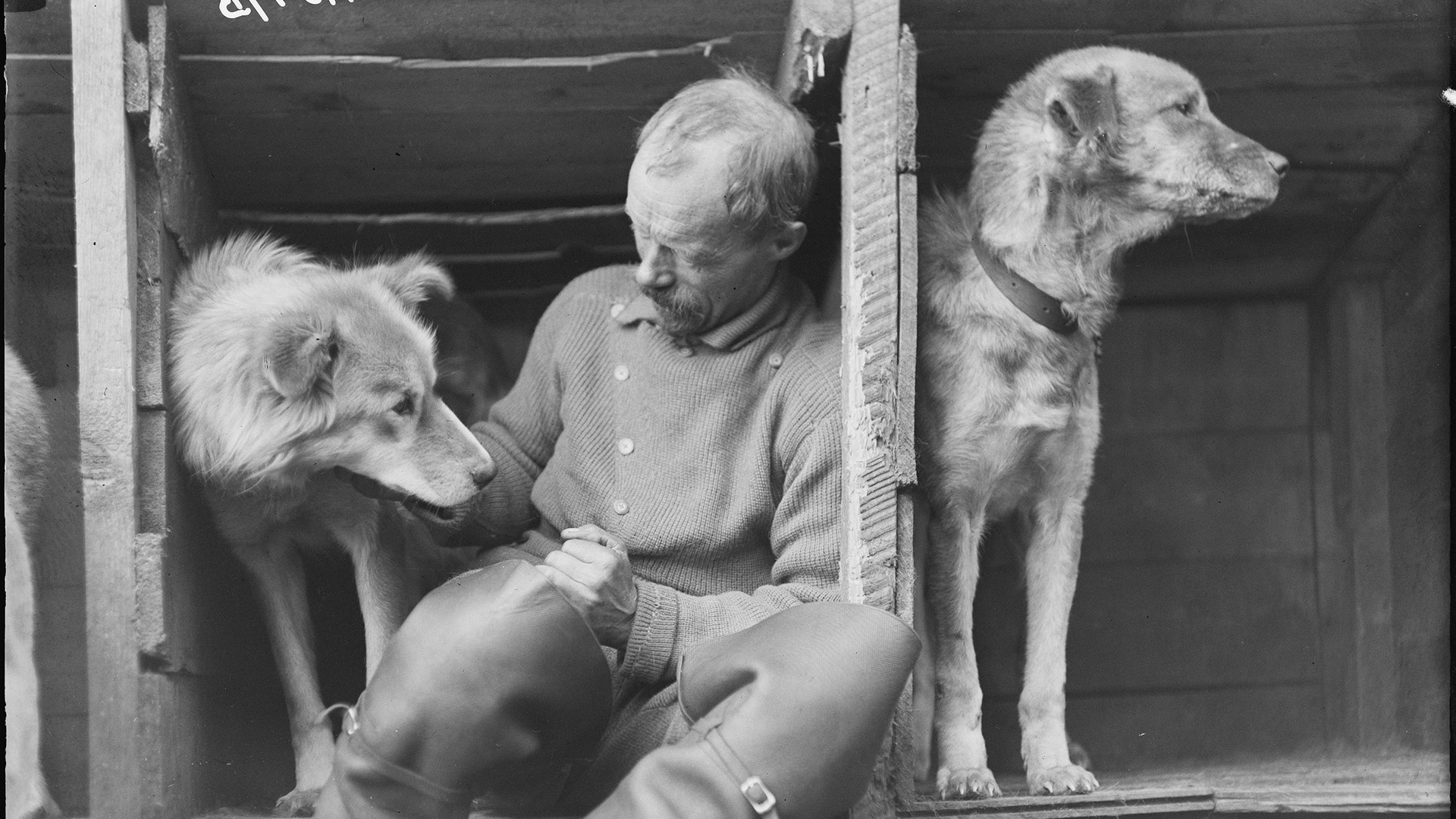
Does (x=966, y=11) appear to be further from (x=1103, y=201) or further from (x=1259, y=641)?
(x=1259, y=641)

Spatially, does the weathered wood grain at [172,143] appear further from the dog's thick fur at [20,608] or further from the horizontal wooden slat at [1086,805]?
the horizontal wooden slat at [1086,805]

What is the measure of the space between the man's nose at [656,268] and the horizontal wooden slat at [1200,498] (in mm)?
1608

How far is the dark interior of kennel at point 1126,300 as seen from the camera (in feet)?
9.69

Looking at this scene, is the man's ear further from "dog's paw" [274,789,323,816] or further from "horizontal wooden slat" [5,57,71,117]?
"horizontal wooden slat" [5,57,71,117]

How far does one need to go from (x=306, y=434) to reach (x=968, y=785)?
1.37 m

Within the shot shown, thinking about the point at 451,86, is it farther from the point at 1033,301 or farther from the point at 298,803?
the point at 298,803

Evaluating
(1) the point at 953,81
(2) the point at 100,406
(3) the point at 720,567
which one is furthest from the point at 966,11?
(2) the point at 100,406

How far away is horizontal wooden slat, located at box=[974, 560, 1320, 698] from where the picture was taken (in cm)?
388

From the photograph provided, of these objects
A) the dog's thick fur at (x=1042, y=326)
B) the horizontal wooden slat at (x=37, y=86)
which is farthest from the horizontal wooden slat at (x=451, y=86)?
the dog's thick fur at (x=1042, y=326)

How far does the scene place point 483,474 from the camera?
2.86 m

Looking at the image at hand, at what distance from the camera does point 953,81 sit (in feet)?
10.7

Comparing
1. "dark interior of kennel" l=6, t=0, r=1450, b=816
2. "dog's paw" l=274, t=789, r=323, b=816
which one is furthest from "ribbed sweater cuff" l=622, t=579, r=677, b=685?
"dark interior of kennel" l=6, t=0, r=1450, b=816

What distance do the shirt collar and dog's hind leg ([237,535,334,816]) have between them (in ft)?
2.68

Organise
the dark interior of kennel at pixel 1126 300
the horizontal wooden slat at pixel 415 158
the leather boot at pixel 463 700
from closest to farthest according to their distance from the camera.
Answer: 1. the leather boot at pixel 463 700
2. the dark interior of kennel at pixel 1126 300
3. the horizontal wooden slat at pixel 415 158
